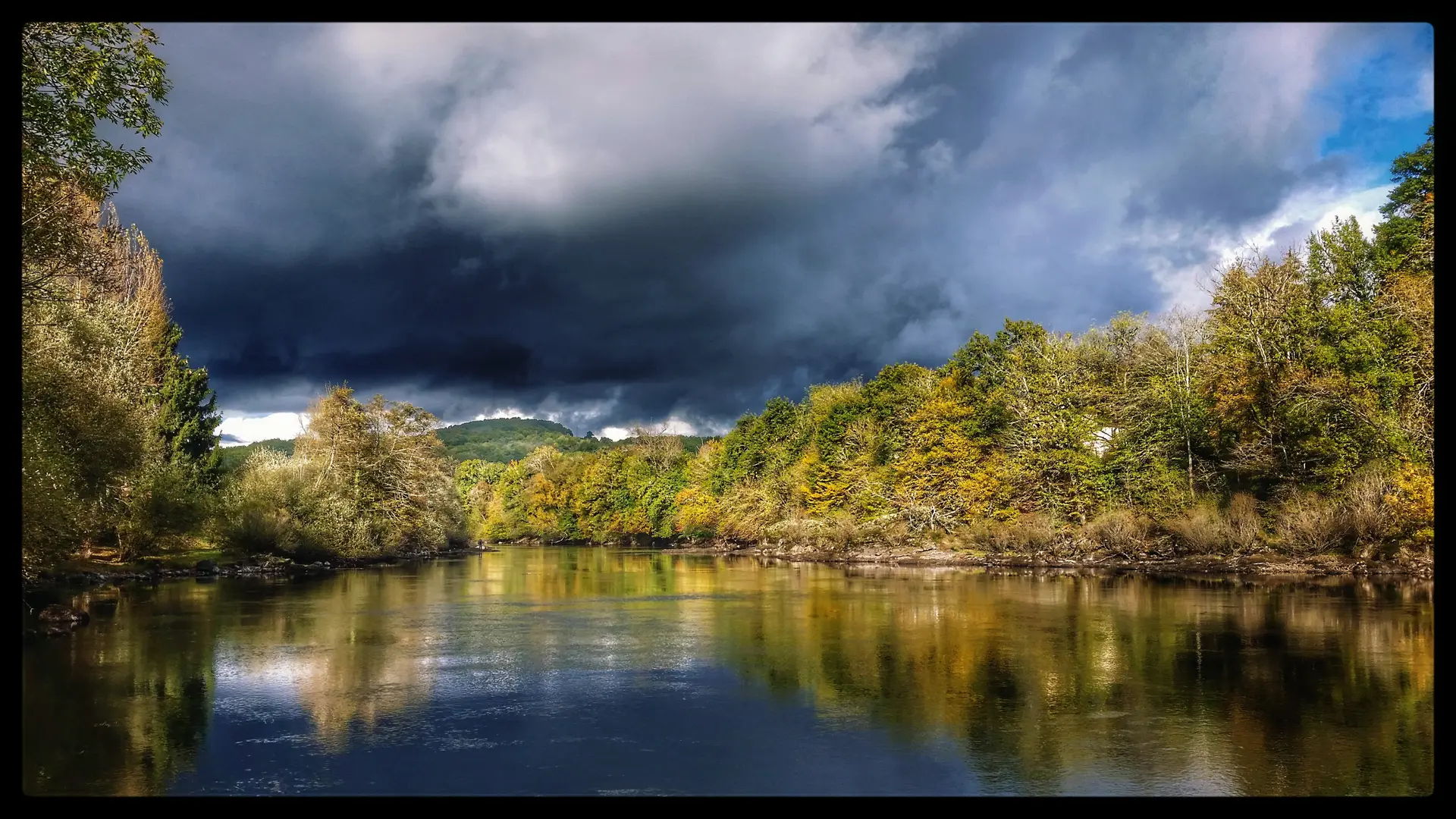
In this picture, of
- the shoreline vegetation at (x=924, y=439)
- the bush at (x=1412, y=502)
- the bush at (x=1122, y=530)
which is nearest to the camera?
the shoreline vegetation at (x=924, y=439)

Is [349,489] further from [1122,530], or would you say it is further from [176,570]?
[1122,530]

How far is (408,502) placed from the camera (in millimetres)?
73062

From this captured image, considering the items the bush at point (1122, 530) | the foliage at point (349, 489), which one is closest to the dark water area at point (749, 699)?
the bush at point (1122, 530)

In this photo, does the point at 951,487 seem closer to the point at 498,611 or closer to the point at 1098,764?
the point at 498,611

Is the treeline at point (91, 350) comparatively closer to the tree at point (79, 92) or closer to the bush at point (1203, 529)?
the tree at point (79, 92)

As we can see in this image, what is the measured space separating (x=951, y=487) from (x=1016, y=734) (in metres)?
52.3

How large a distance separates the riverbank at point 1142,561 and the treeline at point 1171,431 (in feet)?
2.74

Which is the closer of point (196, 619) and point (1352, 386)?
point (196, 619)

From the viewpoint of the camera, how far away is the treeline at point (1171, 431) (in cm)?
3869

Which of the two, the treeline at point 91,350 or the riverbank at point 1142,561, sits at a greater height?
the treeline at point 91,350
